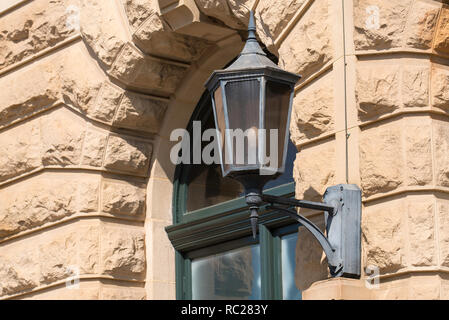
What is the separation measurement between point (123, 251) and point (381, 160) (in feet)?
8.12

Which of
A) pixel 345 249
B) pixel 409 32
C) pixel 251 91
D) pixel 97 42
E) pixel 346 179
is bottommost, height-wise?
pixel 345 249

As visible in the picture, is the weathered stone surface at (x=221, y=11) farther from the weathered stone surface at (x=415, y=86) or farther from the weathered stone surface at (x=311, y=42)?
the weathered stone surface at (x=415, y=86)

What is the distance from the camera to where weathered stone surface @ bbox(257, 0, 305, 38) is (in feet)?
17.0

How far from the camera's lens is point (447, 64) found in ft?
15.5

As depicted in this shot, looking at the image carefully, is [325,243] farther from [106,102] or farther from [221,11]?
[106,102]

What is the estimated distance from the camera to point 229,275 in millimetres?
6590

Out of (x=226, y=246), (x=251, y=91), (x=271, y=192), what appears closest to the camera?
(x=251, y=91)

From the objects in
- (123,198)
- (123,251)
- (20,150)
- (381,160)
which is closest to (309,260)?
(381,160)

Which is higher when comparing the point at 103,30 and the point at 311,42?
the point at 103,30

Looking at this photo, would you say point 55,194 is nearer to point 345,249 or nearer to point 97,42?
point 97,42

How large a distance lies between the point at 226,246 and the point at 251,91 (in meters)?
2.31

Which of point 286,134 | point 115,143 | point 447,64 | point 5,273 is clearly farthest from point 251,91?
point 5,273

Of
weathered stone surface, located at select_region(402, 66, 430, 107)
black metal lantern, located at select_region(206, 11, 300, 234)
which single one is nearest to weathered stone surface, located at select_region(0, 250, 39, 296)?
black metal lantern, located at select_region(206, 11, 300, 234)

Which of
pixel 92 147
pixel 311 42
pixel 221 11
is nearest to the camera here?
pixel 311 42
